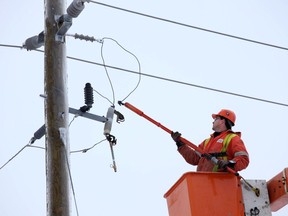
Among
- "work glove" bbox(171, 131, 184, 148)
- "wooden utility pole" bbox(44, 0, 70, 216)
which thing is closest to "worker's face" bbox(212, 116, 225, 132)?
"work glove" bbox(171, 131, 184, 148)

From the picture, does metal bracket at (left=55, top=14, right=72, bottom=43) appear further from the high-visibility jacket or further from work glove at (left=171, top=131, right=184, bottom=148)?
the high-visibility jacket

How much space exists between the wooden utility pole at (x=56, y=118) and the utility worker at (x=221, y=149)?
208 centimetres

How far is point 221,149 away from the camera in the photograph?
8305 mm

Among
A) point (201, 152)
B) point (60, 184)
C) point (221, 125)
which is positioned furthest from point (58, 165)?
point (221, 125)

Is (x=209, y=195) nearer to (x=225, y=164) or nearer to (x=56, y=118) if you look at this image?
(x=225, y=164)

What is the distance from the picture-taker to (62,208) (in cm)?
618

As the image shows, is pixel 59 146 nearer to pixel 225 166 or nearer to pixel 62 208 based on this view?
pixel 62 208

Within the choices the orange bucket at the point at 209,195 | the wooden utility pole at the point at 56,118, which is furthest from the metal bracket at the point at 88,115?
the orange bucket at the point at 209,195

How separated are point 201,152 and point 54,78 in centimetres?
233

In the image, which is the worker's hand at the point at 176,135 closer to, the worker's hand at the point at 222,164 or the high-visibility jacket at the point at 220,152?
the high-visibility jacket at the point at 220,152

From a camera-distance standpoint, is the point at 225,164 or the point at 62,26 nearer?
the point at 62,26

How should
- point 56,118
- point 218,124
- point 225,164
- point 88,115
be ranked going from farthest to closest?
point 218,124 → point 225,164 → point 88,115 → point 56,118

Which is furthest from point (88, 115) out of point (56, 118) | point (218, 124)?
point (218, 124)

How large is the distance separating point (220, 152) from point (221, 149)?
0.18 feet
